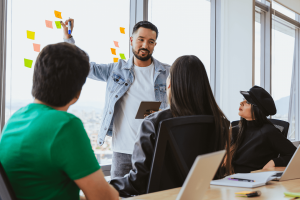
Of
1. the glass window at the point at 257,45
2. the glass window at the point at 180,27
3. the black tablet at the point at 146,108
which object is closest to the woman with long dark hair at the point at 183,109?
the black tablet at the point at 146,108

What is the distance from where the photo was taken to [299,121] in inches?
233

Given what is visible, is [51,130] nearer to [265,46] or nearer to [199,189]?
[199,189]

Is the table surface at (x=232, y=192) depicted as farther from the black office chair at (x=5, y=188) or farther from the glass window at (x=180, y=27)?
the glass window at (x=180, y=27)

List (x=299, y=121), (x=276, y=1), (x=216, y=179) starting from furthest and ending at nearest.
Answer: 1. (x=299, y=121)
2. (x=276, y=1)
3. (x=216, y=179)

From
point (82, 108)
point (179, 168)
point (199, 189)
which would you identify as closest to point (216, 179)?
point (179, 168)

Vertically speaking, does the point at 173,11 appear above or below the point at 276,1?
below

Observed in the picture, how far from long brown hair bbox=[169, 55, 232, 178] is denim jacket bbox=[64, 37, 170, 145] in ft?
3.45

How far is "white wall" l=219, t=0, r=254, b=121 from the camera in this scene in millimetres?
4234

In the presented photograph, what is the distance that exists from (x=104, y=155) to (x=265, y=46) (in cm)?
354

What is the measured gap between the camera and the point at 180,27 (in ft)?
12.8

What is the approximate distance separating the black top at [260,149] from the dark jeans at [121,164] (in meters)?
0.79

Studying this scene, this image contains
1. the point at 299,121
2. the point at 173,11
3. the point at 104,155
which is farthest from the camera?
the point at 299,121

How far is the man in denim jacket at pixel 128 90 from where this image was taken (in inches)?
91.6

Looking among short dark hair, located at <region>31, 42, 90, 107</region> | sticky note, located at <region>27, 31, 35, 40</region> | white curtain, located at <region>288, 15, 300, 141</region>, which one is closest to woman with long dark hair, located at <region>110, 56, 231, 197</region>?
short dark hair, located at <region>31, 42, 90, 107</region>
